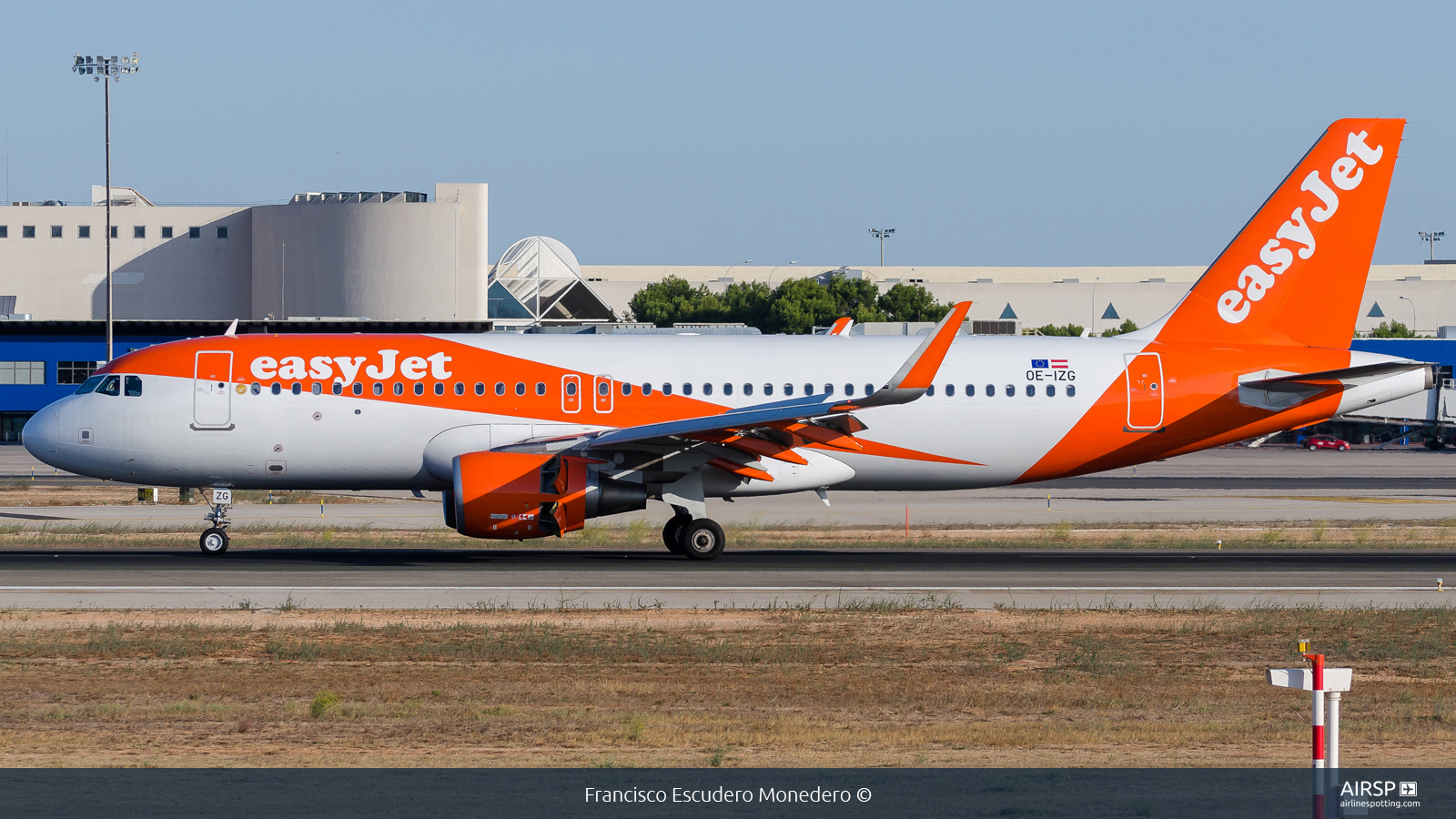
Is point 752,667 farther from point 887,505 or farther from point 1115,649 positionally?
point 887,505

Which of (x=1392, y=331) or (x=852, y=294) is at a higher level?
(x=852, y=294)

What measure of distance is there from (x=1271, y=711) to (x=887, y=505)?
32.4 metres

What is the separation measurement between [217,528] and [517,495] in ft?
21.4

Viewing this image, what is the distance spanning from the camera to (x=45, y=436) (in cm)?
3005

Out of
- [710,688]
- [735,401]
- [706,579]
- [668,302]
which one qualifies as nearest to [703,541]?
[735,401]

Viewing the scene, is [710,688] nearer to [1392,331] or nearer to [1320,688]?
[1320,688]

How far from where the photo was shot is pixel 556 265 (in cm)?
14988

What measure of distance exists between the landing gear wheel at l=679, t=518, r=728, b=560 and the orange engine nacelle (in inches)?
103

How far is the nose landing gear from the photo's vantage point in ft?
95.0

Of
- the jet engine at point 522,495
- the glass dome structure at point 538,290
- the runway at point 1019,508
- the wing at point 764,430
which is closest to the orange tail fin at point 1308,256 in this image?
the wing at point 764,430

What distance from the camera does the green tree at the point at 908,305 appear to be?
146000 millimetres

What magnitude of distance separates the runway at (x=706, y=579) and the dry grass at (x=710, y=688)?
1.50 metres

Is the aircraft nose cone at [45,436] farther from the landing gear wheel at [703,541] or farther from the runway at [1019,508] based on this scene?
the landing gear wheel at [703,541]
